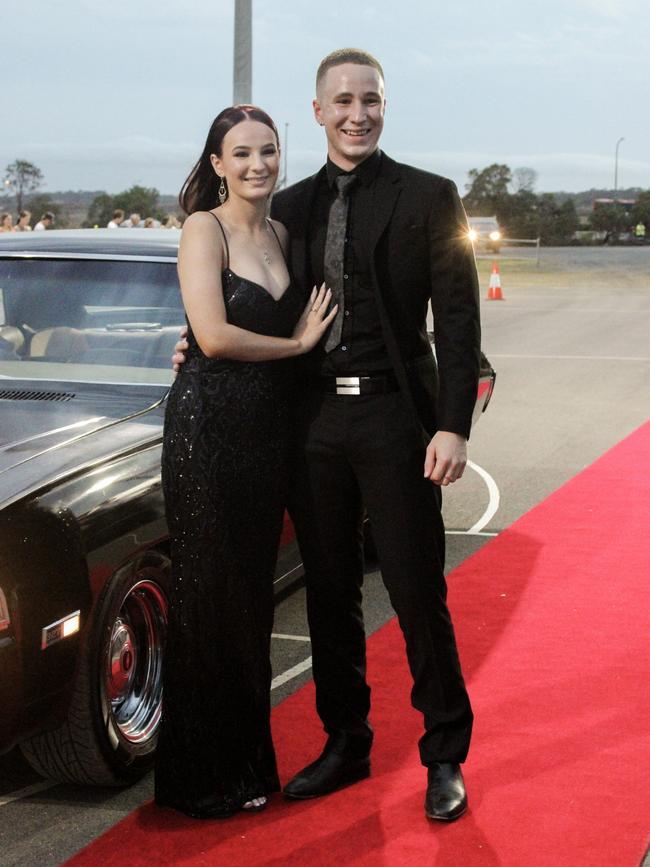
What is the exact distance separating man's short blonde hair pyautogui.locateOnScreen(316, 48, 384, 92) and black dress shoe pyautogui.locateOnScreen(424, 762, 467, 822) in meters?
1.96

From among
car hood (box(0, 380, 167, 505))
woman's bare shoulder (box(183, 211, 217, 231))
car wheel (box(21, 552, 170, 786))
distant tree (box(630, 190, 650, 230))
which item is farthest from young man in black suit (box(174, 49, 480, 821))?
distant tree (box(630, 190, 650, 230))

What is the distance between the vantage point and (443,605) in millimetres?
3859

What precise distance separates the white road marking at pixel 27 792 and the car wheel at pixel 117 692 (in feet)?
0.33

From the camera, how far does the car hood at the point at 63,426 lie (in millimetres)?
3695

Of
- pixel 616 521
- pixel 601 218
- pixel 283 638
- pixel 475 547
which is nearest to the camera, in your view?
pixel 283 638

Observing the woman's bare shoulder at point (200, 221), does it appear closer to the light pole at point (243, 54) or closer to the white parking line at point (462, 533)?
the white parking line at point (462, 533)

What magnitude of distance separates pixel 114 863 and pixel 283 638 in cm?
200

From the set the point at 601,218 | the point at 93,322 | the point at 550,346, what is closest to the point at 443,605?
the point at 93,322

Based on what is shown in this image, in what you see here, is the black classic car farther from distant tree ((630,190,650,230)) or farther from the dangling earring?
distant tree ((630,190,650,230))

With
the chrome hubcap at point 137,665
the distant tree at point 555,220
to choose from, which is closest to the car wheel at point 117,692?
the chrome hubcap at point 137,665

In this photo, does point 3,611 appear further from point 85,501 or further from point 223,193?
point 223,193

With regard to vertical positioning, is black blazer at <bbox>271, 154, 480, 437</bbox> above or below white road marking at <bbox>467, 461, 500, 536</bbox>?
above

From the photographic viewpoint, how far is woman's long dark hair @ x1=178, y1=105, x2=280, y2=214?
375 cm

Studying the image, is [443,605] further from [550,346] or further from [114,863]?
[550,346]
